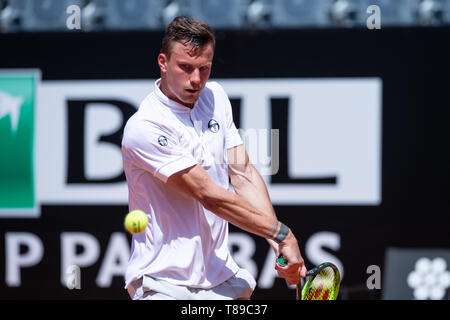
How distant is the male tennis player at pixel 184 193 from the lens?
2.59 meters

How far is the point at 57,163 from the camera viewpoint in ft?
16.1

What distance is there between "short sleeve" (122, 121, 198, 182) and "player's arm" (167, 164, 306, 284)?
30 millimetres

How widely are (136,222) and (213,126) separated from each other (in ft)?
1.50

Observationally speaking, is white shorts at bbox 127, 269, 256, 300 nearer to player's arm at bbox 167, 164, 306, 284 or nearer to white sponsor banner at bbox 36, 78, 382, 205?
player's arm at bbox 167, 164, 306, 284

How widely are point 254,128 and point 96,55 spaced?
112 cm

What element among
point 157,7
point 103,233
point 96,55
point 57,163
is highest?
point 157,7

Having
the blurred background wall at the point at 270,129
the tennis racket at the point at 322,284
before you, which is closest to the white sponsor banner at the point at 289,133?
the blurred background wall at the point at 270,129

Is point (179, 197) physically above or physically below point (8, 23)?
below

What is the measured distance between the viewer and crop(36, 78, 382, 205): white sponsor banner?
4.82 meters

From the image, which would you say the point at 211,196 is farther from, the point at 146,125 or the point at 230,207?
the point at 146,125

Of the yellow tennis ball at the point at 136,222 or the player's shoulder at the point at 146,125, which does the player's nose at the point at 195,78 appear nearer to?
the player's shoulder at the point at 146,125
